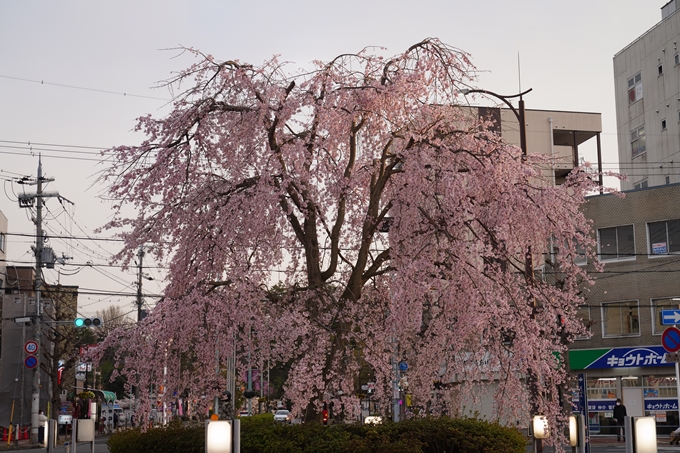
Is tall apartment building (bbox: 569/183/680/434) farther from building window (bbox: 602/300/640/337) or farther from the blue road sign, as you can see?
the blue road sign

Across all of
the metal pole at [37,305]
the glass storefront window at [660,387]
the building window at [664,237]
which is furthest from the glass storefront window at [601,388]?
the metal pole at [37,305]

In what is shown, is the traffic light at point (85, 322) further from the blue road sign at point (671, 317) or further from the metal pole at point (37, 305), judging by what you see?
the blue road sign at point (671, 317)

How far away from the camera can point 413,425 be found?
14359 mm

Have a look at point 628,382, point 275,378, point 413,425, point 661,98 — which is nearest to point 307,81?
point 413,425

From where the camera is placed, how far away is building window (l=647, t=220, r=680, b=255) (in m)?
37.6

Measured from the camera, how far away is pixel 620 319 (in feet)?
127

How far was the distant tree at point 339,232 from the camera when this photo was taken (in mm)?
14164

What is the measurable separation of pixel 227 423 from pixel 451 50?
8.60m

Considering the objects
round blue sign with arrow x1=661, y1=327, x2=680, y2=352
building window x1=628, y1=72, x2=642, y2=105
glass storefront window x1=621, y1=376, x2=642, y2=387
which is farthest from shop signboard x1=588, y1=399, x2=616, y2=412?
building window x1=628, y1=72, x2=642, y2=105

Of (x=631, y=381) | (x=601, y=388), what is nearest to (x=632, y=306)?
(x=631, y=381)

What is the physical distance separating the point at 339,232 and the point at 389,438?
3.96m

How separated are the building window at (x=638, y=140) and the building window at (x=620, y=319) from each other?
808 inches

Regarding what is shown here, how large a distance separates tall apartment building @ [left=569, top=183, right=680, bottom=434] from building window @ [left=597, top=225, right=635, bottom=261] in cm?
5

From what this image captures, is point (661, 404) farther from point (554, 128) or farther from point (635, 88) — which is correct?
point (635, 88)
